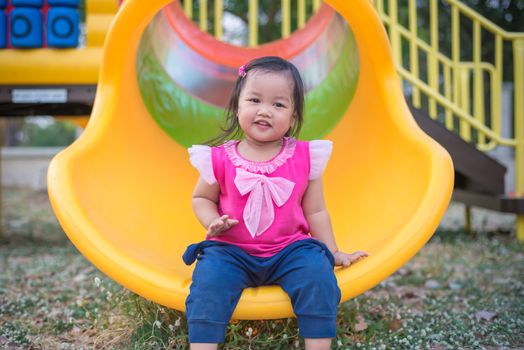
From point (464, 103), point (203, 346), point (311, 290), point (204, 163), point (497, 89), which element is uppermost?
point (204, 163)

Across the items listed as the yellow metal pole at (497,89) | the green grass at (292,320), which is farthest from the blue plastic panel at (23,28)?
the yellow metal pole at (497,89)

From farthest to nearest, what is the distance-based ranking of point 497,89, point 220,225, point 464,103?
1. point 464,103
2. point 497,89
3. point 220,225

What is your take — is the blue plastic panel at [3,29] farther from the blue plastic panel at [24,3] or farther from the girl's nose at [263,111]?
the girl's nose at [263,111]

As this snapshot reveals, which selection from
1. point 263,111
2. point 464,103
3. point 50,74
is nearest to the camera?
point 263,111

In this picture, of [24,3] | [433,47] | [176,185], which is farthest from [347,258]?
[433,47]

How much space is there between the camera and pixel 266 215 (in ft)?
5.99

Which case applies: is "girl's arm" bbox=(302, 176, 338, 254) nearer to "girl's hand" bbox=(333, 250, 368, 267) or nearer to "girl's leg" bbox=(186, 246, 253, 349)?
"girl's hand" bbox=(333, 250, 368, 267)

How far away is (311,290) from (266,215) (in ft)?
1.05

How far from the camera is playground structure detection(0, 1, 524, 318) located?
5.64ft

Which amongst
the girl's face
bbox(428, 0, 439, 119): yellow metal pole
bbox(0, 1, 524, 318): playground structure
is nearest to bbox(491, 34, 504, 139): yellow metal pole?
bbox(428, 0, 439, 119): yellow metal pole

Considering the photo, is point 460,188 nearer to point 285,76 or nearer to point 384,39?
point 384,39

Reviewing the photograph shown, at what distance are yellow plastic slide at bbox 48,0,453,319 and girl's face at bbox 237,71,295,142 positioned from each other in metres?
0.50

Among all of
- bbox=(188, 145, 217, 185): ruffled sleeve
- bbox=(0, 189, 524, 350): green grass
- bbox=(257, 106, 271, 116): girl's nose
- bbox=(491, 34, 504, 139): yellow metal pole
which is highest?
bbox=(257, 106, 271, 116): girl's nose

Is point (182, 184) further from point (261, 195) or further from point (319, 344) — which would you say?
point (319, 344)
